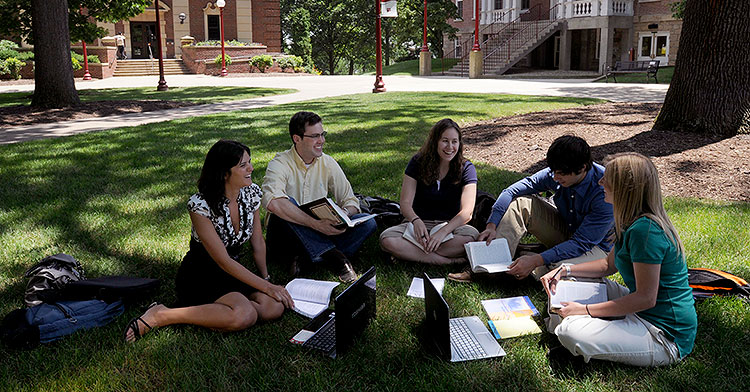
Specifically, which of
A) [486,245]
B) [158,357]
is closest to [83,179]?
[158,357]

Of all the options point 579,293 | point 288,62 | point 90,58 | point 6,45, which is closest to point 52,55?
point 579,293

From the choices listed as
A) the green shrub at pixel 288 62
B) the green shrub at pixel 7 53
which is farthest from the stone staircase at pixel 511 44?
the green shrub at pixel 7 53

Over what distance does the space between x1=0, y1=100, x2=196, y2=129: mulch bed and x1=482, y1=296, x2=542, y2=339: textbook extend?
39.7 ft

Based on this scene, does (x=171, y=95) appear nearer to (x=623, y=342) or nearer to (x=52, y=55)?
(x=52, y=55)

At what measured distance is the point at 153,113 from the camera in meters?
14.9

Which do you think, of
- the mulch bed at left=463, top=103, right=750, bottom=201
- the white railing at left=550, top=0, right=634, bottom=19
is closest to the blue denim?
the mulch bed at left=463, top=103, right=750, bottom=201

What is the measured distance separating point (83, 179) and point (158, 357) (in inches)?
199

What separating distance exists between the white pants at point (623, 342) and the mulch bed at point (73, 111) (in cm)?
1287

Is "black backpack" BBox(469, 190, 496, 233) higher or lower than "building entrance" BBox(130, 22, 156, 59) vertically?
lower

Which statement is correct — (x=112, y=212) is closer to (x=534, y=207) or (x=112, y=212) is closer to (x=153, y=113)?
(x=534, y=207)

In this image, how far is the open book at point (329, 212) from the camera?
4.49m

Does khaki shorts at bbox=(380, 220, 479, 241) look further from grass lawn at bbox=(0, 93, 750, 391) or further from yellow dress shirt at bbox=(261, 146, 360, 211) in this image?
yellow dress shirt at bbox=(261, 146, 360, 211)

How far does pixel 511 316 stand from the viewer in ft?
12.6

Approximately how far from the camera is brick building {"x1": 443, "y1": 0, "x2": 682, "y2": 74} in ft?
95.4
